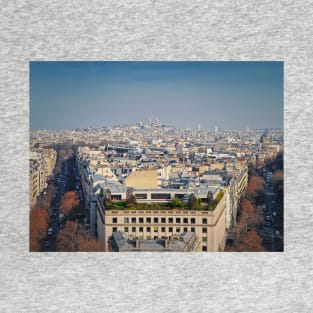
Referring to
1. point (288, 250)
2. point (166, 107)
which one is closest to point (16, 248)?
point (166, 107)

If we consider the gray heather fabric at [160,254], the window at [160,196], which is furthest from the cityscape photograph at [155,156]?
the gray heather fabric at [160,254]

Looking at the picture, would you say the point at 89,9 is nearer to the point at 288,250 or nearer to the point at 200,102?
the point at 200,102

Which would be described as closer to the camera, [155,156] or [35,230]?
[35,230]

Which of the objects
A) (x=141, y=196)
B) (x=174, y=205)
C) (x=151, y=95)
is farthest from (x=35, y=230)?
(x=151, y=95)

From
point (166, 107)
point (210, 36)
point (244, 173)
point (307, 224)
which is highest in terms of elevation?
point (210, 36)

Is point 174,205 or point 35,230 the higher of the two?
point 174,205

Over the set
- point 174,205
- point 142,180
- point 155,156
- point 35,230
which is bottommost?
point 35,230

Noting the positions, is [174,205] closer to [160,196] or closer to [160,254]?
[160,196]
